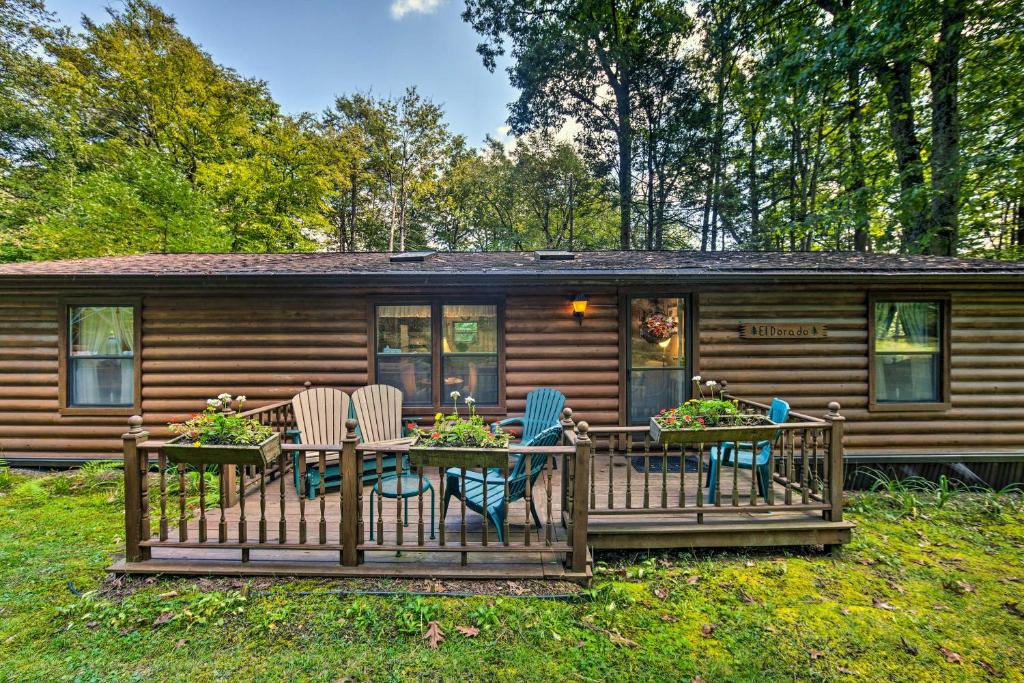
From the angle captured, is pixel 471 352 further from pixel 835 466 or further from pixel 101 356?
pixel 101 356

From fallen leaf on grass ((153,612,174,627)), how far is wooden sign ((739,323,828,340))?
5.96 meters

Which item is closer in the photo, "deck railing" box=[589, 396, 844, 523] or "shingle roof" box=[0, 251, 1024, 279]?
"deck railing" box=[589, 396, 844, 523]

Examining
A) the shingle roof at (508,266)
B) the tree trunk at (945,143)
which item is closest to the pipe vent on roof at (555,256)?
the shingle roof at (508,266)

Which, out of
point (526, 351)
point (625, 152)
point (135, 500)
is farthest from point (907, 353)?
point (625, 152)

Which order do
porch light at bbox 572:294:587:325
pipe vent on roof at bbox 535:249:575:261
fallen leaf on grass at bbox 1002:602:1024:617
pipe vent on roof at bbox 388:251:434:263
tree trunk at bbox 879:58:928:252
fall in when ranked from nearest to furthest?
1. fallen leaf on grass at bbox 1002:602:1024:617
2. porch light at bbox 572:294:587:325
3. pipe vent on roof at bbox 388:251:434:263
4. pipe vent on roof at bbox 535:249:575:261
5. tree trunk at bbox 879:58:928:252

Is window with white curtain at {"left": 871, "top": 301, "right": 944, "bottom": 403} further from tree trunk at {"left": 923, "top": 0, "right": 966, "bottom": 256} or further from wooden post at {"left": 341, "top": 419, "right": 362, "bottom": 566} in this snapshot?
wooden post at {"left": 341, "top": 419, "right": 362, "bottom": 566}

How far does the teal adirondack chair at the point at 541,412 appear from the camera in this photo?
4.02 m

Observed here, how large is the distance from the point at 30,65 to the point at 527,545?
59.2 feet

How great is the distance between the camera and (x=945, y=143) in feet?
27.5

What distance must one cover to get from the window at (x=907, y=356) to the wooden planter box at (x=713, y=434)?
11.0ft

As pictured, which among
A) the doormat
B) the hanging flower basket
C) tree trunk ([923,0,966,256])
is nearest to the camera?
the doormat

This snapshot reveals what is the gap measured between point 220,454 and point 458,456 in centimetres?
160

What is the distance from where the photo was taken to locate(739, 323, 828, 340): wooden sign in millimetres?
5238

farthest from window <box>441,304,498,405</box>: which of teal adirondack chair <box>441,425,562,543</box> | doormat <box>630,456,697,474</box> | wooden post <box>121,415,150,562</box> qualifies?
wooden post <box>121,415,150,562</box>
